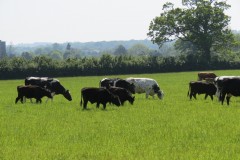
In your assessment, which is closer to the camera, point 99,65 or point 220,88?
point 220,88

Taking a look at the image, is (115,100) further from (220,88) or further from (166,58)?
(166,58)

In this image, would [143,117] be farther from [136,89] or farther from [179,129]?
[136,89]

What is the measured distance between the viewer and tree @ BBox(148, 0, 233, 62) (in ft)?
292

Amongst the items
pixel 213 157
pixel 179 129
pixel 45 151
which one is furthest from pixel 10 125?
pixel 213 157

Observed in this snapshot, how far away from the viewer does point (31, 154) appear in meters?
12.0

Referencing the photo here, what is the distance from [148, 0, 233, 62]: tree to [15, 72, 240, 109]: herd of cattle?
5850 cm

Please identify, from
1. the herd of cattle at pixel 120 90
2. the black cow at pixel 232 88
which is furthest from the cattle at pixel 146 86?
the black cow at pixel 232 88

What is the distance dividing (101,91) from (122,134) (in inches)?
323

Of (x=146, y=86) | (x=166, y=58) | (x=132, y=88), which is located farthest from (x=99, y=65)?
(x=132, y=88)

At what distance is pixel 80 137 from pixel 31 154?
2.66 metres

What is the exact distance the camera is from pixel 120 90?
1004 inches

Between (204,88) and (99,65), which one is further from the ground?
(204,88)

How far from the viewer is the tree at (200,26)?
292 ft

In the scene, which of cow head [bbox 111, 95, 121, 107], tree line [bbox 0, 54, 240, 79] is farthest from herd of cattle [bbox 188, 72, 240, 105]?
tree line [bbox 0, 54, 240, 79]
